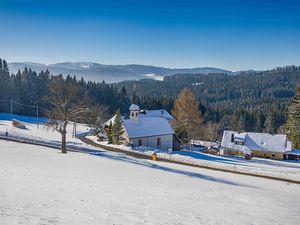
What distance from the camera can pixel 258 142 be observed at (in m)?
58.2

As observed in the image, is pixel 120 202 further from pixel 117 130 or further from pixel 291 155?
pixel 291 155

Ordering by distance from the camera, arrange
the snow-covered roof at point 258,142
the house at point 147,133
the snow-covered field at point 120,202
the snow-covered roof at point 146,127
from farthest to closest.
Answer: the snow-covered roof at point 258,142 < the snow-covered roof at point 146,127 < the house at point 147,133 < the snow-covered field at point 120,202

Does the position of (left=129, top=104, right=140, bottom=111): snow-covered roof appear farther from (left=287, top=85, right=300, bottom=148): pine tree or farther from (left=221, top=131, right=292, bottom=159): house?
(left=287, top=85, right=300, bottom=148): pine tree

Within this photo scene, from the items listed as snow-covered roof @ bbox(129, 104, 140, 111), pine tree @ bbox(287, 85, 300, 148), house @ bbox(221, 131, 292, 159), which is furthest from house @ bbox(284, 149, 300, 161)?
snow-covered roof @ bbox(129, 104, 140, 111)

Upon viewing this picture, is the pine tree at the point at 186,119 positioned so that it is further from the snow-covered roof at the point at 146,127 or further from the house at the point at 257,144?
the house at the point at 257,144

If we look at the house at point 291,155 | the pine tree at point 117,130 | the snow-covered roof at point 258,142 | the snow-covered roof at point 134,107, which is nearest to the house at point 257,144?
the snow-covered roof at point 258,142

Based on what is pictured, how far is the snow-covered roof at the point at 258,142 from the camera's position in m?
56.1

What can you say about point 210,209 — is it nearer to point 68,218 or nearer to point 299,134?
point 68,218

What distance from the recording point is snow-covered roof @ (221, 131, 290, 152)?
5609 centimetres

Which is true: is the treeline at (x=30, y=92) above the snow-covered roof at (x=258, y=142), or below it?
above

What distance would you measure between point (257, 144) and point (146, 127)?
2214 centimetres

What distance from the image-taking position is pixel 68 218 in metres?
9.47

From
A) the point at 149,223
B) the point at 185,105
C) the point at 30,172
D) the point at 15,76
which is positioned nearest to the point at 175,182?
the point at 30,172

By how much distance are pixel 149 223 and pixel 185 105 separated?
5028 centimetres
